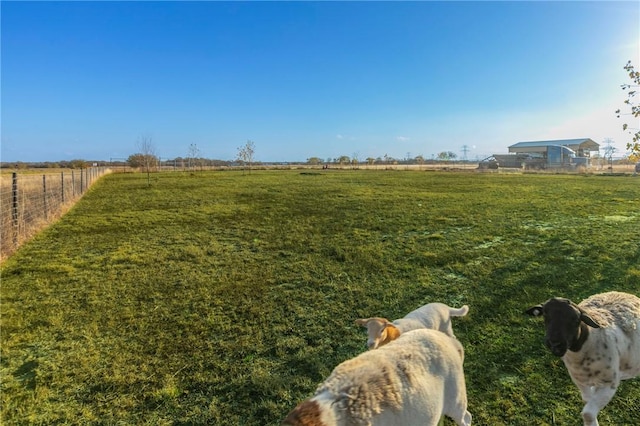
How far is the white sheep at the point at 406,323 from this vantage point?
9.45 ft

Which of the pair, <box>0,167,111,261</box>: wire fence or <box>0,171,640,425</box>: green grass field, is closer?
<box>0,171,640,425</box>: green grass field

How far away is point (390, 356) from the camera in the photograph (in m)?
2.27

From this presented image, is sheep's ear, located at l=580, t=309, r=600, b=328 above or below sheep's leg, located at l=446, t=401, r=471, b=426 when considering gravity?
above

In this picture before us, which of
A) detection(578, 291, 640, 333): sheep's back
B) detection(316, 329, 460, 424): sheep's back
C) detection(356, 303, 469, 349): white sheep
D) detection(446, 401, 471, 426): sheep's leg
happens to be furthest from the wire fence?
detection(578, 291, 640, 333): sheep's back

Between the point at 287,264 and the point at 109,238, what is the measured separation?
18.7 ft

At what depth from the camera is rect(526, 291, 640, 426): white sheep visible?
2770 mm

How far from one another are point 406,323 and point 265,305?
257 centimetres

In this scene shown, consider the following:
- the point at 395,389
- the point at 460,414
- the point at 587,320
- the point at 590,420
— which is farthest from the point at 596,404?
the point at 395,389

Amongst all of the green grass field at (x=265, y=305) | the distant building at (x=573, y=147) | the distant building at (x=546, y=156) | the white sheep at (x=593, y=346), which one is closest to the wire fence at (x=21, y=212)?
the green grass field at (x=265, y=305)

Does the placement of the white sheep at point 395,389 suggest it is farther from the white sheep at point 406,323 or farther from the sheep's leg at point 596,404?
the sheep's leg at point 596,404

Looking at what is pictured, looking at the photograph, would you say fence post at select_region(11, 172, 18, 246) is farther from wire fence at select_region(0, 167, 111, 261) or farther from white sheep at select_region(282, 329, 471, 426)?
white sheep at select_region(282, 329, 471, 426)

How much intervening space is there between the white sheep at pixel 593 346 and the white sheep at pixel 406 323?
976 millimetres

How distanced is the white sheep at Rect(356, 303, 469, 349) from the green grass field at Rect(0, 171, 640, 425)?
544mm

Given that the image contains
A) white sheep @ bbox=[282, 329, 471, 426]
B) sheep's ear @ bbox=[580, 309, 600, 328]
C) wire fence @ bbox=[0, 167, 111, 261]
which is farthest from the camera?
wire fence @ bbox=[0, 167, 111, 261]
